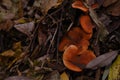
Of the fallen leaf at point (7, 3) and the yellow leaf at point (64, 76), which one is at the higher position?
the fallen leaf at point (7, 3)

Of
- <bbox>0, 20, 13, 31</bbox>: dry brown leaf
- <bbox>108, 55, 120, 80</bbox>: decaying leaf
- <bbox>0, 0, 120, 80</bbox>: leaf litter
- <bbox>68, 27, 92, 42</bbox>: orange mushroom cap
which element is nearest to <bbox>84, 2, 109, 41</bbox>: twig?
<bbox>0, 0, 120, 80</bbox>: leaf litter

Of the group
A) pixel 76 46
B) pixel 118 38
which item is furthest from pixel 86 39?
pixel 118 38

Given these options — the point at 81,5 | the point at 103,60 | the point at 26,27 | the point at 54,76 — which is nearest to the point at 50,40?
the point at 26,27

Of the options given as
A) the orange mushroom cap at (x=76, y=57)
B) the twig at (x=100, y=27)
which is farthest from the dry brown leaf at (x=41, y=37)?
the twig at (x=100, y=27)

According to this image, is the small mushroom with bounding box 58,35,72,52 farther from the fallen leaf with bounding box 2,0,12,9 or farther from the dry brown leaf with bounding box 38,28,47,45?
the fallen leaf with bounding box 2,0,12,9

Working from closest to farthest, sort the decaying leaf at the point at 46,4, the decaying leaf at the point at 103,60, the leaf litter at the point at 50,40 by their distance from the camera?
the decaying leaf at the point at 103,60, the leaf litter at the point at 50,40, the decaying leaf at the point at 46,4

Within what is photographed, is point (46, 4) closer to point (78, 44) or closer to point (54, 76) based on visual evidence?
point (78, 44)

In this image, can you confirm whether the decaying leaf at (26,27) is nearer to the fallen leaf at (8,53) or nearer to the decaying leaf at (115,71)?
the fallen leaf at (8,53)
